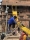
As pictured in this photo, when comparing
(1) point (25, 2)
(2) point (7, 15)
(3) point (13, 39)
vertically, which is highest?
(1) point (25, 2)

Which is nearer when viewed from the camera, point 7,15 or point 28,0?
point 28,0

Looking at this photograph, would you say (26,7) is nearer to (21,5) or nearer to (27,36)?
(21,5)

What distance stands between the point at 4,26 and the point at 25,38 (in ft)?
14.9

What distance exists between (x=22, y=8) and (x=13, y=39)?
2120 mm

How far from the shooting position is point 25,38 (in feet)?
8.73

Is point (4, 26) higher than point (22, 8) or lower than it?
lower

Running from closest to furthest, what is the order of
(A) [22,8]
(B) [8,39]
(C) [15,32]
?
(B) [8,39] → (C) [15,32] → (A) [22,8]

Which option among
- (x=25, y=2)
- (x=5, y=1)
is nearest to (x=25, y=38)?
(x=25, y=2)

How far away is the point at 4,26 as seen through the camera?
23.5 ft

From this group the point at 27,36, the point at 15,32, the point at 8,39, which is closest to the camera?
the point at 27,36

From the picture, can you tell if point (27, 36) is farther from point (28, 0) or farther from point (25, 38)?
point (28, 0)

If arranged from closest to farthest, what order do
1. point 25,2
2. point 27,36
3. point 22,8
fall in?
point 27,36 < point 25,2 < point 22,8

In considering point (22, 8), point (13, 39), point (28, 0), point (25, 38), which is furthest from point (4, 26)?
point (25, 38)

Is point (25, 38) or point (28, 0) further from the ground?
point (28, 0)
